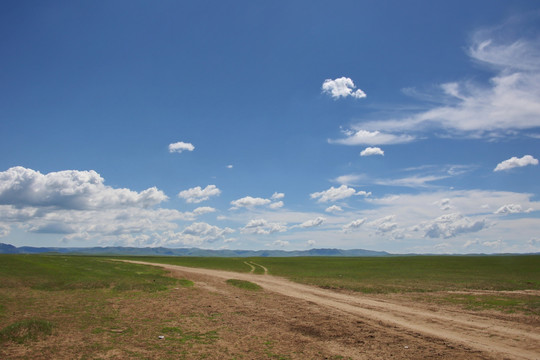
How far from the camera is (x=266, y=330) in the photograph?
17.5m

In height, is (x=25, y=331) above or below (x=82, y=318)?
above

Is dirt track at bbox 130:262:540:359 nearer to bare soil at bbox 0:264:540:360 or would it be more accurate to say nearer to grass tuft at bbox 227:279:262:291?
bare soil at bbox 0:264:540:360

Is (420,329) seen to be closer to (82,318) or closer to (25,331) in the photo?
(82,318)

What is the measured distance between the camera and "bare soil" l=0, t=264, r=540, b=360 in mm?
13523

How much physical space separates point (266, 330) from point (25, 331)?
1098 centimetres

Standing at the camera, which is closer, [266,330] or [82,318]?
[266,330]

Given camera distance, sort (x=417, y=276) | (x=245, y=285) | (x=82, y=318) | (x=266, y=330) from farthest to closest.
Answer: (x=417, y=276)
(x=245, y=285)
(x=82, y=318)
(x=266, y=330)

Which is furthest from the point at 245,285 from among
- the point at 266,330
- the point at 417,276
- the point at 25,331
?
the point at 417,276

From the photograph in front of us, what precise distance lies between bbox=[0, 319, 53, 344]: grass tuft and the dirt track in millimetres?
11629

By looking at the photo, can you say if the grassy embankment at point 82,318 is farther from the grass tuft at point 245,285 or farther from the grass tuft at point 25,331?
the grass tuft at point 245,285

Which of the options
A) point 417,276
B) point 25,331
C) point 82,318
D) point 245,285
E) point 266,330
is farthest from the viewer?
point 417,276

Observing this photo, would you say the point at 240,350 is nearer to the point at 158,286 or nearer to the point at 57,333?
the point at 57,333

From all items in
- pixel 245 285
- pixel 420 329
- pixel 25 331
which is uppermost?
pixel 25 331

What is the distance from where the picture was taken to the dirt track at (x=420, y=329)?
1398 cm
